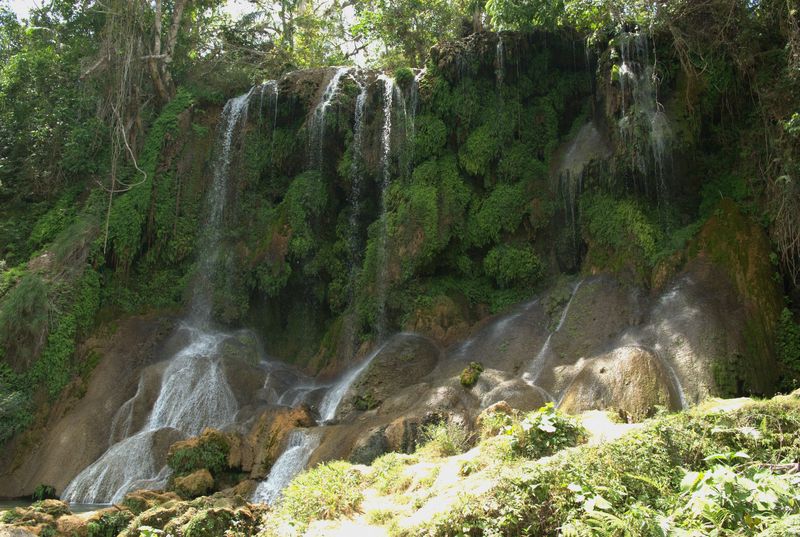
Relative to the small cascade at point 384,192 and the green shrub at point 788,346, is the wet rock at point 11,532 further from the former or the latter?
the green shrub at point 788,346

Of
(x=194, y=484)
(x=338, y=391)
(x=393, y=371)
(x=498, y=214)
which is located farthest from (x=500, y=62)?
(x=194, y=484)

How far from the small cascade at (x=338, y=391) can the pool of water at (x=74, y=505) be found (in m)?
4.88

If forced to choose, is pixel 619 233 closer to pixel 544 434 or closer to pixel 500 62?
pixel 500 62

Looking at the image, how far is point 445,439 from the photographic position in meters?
9.98

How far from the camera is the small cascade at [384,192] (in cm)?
1877

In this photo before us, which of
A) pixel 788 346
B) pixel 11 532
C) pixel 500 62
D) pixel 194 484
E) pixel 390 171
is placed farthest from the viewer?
pixel 390 171

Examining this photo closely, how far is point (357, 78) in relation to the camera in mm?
22156

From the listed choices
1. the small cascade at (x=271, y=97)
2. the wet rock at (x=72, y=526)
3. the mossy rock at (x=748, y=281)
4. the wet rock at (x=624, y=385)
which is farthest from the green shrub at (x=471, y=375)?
the small cascade at (x=271, y=97)

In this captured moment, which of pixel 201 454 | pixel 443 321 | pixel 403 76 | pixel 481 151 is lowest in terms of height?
pixel 201 454

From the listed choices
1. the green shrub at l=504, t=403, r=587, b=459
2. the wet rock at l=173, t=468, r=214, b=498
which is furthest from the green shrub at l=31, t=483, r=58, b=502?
the green shrub at l=504, t=403, r=587, b=459

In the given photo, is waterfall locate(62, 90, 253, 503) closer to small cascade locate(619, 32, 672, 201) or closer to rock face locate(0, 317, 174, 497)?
rock face locate(0, 317, 174, 497)

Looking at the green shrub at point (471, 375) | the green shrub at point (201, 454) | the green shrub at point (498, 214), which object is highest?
the green shrub at point (498, 214)

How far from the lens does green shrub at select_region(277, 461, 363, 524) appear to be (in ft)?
25.0

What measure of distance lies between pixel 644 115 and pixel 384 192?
7.56m
